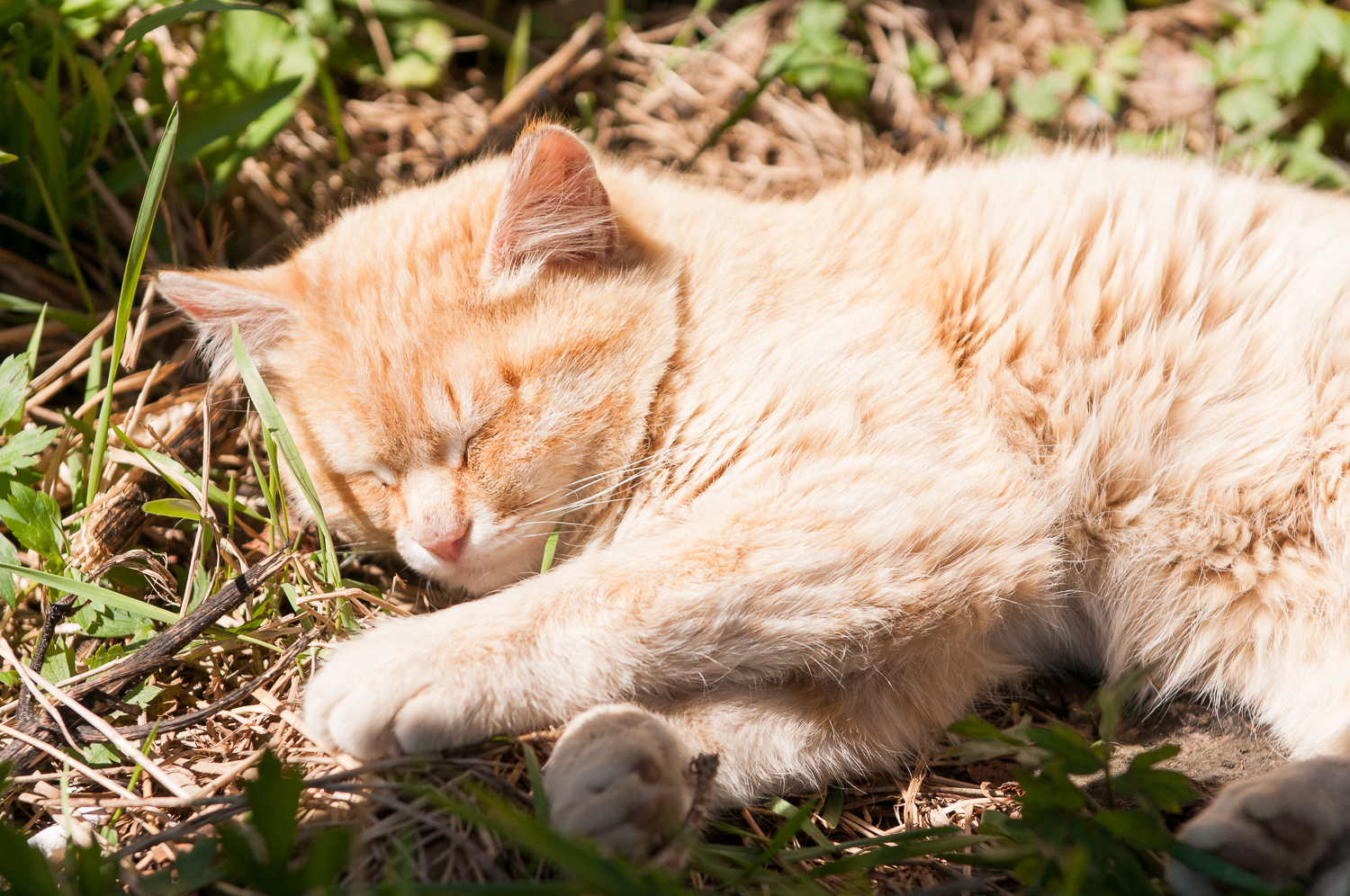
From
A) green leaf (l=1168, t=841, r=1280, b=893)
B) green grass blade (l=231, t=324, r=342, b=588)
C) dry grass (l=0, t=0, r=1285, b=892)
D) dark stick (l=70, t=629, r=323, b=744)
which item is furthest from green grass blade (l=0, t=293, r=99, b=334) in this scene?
green leaf (l=1168, t=841, r=1280, b=893)

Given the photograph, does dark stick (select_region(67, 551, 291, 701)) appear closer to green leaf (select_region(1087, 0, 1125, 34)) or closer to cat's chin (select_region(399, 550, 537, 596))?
cat's chin (select_region(399, 550, 537, 596))

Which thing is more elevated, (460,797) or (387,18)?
(387,18)

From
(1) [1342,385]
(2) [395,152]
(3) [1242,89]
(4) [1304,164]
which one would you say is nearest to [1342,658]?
(1) [1342,385]

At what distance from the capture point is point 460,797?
1480 millimetres

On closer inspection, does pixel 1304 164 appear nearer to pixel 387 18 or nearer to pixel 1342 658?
pixel 1342 658

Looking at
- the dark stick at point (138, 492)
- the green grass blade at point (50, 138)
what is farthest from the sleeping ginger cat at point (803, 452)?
the green grass blade at point (50, 138)

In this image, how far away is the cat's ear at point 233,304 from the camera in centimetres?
189

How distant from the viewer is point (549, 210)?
1.85 m

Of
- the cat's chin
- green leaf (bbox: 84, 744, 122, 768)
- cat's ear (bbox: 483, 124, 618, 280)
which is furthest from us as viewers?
the cat's chin

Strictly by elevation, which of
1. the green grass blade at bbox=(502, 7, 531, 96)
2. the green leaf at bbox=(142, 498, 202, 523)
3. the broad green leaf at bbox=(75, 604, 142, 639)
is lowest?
the broad green leaf at bbox=(75, 604, 142, 639)

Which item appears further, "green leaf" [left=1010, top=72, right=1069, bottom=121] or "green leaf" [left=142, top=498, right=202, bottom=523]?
"green leaf" [left=1010, top=72, right=1069, bottom=121]

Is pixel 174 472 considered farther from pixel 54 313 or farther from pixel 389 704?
pixel 389 704

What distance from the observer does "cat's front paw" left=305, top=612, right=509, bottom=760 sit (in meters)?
1.51

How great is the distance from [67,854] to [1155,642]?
2.09 meters
